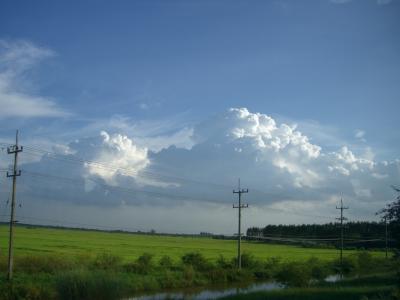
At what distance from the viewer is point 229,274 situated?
56031 millimetres

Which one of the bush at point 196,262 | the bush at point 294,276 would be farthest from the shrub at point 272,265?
the bush at point 294,276

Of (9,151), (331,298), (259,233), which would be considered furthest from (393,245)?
(259,233)

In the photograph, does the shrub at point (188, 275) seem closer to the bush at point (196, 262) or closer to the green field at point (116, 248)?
the bush at point (196, 262)

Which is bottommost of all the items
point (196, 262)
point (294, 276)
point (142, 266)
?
point (196, 262)

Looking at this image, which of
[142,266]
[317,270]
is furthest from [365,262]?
[142,266]

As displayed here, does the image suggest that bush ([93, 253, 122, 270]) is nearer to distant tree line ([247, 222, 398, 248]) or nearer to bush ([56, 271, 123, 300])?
bush ([56, 271, 123, 300])

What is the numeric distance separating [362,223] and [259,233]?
38.0 metres

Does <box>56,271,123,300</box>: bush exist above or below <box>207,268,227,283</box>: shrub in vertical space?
above

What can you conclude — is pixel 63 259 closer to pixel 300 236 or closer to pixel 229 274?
pixel 229 274

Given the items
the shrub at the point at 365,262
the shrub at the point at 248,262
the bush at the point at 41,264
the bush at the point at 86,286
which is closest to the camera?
the bush at the point at 86,286

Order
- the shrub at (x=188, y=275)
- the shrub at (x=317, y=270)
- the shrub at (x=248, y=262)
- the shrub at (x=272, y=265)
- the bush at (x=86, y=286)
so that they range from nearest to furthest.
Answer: the bush at (x=86, y=286), the shrub at (x=188, y=275), the shrub at (x=272, y=265), the shrub at (x=248, y=262), the shrub at (x=317, y=270)

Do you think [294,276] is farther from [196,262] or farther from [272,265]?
[272,265]

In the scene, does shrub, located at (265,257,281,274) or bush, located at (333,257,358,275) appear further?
bush, located at (333,257,358,275)

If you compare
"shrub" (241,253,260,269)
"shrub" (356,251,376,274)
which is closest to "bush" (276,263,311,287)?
"shrub" (241,253,260,269)
